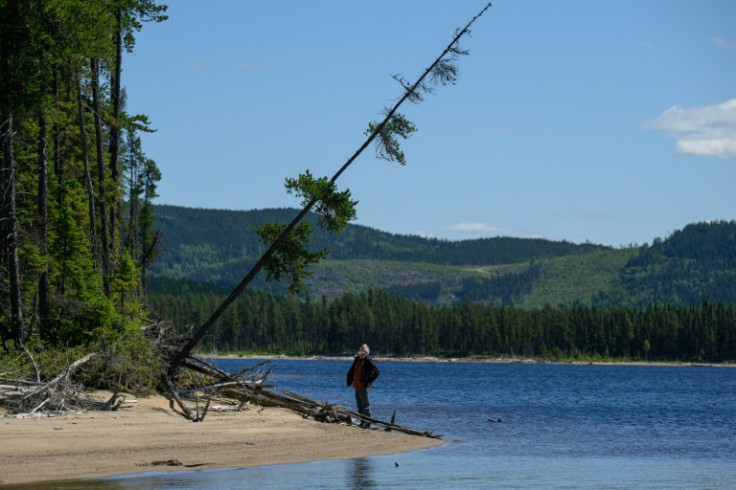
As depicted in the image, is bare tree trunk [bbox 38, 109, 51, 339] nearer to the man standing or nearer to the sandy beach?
the sandy beach

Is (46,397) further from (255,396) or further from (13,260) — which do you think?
(255,396)

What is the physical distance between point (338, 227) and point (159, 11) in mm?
9743

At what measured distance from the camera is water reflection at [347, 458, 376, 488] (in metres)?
18.5

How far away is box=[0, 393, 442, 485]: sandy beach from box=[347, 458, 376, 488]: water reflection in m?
1.01

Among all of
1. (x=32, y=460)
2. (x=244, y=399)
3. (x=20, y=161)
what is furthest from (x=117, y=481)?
(x=20, y=161)

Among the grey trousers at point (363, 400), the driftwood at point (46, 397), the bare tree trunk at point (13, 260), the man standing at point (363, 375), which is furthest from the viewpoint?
the grey trousers at point (363, 400)

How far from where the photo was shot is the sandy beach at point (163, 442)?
18656 millimetres

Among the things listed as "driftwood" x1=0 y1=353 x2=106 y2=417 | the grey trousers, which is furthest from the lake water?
"driftwood" x1=0 y1=353 x2=106 y2=417

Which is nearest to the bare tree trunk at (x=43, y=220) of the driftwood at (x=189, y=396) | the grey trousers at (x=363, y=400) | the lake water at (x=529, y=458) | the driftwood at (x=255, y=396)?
the driftwood at (x=189, y=396)

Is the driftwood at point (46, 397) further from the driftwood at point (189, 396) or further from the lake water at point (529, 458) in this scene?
the lake water at point (529, 458)

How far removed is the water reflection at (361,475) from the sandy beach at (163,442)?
1011mm

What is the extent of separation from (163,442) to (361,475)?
4.61 metres

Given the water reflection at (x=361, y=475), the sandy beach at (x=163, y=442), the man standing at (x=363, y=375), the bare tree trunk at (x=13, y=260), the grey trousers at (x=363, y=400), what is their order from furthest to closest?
the grey trousers at (x=363, y=400) → the man standing at (x=363, y=375) → the bare tree trunk at (x=13, y=260) → the sandy beach at (x=163, y=442) → the water reflection at (x=361, y=475)

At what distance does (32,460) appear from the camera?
723 inches
